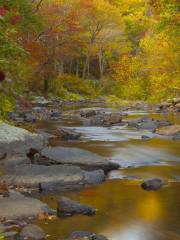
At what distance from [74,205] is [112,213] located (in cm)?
74

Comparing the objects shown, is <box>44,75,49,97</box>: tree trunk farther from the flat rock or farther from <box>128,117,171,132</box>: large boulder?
the flat rock

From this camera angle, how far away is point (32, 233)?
7477 millimetres

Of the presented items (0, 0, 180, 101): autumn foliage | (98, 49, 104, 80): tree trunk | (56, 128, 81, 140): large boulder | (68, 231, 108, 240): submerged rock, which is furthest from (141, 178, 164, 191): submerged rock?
(98, 49, 104, 80): tree trunk

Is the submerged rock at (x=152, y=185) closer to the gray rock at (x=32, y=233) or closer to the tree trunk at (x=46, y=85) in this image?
the gray rock at (x=32, y=233)

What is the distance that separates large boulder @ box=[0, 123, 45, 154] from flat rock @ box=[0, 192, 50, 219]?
3760 millimetres

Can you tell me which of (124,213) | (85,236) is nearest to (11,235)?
(85,236)

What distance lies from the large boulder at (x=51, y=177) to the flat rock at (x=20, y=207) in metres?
1.25

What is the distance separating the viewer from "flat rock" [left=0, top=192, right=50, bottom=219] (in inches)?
330

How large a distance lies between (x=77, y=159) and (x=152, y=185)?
2.70 meters

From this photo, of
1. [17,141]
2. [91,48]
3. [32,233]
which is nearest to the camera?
[32,233]

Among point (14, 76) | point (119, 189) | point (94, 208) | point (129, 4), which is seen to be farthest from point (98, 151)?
point (129, 4)

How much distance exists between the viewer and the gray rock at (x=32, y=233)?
740 centimetres

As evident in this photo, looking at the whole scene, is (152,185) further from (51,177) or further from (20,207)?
(20,207)

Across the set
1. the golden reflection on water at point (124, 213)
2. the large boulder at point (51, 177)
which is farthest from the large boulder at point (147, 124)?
the golden reflection on water at point (124, 213)
